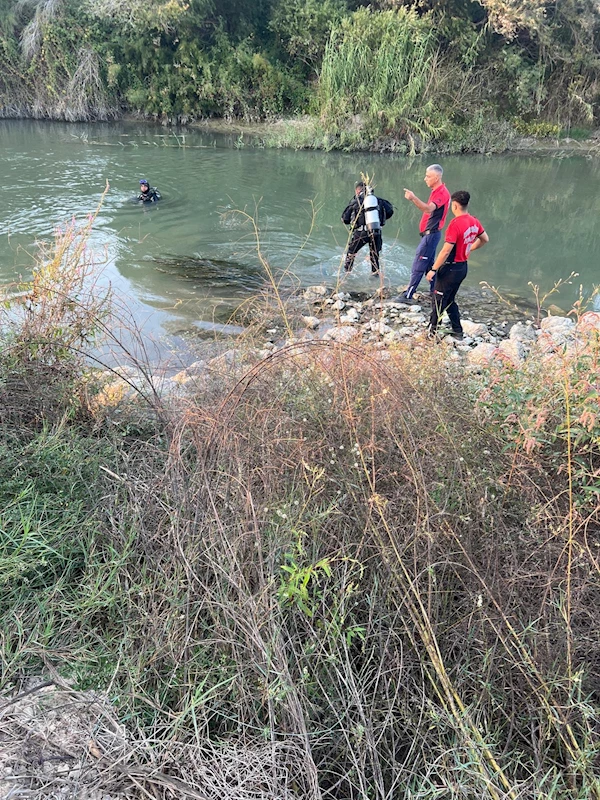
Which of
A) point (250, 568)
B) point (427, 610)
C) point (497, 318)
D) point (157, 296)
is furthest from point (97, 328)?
point (497, 318)

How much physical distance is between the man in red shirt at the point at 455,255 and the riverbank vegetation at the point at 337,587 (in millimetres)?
2844

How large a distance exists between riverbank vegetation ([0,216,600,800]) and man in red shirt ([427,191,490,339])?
2.84 metres

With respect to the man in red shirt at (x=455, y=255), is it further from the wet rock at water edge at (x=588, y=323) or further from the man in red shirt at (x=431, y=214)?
the wet rock at water edge at (x=588, y=323)

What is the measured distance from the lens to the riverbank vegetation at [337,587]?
66.7 inches

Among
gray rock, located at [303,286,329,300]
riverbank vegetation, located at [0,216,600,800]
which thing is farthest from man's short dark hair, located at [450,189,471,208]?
riverbank vegetation, located at [0,216,600,800]

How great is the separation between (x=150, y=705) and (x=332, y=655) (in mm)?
684

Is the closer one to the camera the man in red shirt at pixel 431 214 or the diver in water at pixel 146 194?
the man in red shirt at pixel 431 214

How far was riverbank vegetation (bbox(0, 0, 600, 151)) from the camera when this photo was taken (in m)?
15.8

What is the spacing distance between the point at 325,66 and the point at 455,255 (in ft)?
45.7

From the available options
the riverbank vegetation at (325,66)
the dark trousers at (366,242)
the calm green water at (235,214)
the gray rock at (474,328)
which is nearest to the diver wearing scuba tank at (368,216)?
the dark trousers at (366,242)

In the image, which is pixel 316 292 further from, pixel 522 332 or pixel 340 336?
pixel 340 336

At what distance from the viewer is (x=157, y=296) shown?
727 cm

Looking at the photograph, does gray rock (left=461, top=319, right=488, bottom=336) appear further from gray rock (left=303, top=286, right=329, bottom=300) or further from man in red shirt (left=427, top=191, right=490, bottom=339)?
gray rock (left=303, top=286, right=329, bottom=300)

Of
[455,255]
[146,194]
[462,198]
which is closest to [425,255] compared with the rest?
[455,255]
